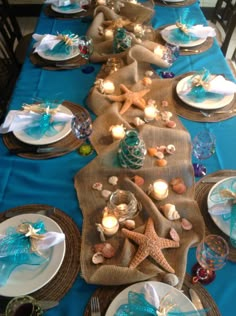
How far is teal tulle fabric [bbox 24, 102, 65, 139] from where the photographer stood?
4.51 ft

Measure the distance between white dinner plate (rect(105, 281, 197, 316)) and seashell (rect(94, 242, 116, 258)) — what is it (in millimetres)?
125

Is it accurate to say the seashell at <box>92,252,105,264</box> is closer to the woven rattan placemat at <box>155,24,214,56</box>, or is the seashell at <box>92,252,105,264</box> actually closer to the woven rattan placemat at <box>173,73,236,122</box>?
the woven rattan placemat at <box>173,73,236,122</box>

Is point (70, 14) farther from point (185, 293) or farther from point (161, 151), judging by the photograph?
point (185, 293)

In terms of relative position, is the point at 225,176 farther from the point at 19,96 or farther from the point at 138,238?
the point at 19,96

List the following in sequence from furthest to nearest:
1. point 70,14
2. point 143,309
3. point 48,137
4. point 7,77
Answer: point 7,77 → point 70,14 → point 48,137 → point 143,309

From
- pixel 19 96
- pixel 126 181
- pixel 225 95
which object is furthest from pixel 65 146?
pixel 225 95

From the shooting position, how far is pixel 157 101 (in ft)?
5.04

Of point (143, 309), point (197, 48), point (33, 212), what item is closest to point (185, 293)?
point (143, 309)

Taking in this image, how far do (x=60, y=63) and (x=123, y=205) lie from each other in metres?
1.07

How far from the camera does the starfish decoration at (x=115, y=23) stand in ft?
6.46

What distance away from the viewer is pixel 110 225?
3.40 feet

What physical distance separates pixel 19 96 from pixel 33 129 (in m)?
0.34

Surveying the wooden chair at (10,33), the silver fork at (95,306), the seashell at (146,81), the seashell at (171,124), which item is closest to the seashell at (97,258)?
the silver fork at (95,306)

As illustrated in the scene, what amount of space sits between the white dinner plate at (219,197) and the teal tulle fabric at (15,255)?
0.58 meters
